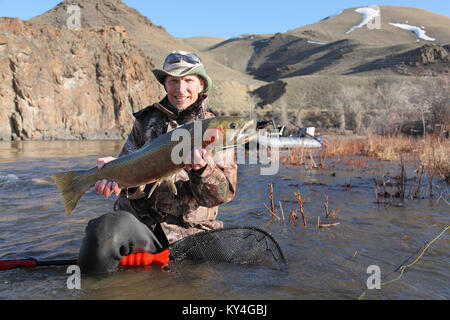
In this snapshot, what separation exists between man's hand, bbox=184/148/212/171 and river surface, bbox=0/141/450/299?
115 centimetres

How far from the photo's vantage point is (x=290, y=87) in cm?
7881

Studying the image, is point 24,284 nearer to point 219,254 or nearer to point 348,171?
point 219,254

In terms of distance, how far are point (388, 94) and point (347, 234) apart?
35.4 metres

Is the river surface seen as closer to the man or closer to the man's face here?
the man

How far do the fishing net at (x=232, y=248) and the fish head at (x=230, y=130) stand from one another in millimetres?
1319

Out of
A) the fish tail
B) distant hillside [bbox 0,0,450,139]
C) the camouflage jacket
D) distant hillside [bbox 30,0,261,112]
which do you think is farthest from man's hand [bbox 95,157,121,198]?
distant hillside [bbox 30,0,261,112]

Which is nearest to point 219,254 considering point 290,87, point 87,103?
point 87,103

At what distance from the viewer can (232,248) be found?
3854 millimetres

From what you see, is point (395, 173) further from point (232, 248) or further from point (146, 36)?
point (146, 36)

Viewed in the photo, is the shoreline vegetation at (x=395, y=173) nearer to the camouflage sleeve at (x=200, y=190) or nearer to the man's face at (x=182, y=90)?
the camouflage sleeve at (x=200, y=190)

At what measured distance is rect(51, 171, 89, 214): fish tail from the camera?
11.4ft

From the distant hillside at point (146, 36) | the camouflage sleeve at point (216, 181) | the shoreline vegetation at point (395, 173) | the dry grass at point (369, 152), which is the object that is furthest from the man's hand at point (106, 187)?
the distant hillside at point (146, 36)

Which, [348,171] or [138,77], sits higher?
[138,77]

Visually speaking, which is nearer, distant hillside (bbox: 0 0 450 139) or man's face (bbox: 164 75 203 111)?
man's face (bbox: 164 75 203 111)
